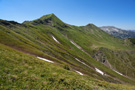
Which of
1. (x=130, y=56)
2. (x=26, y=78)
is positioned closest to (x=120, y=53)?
(x=130, y=56)

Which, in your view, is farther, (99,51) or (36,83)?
(99,51)

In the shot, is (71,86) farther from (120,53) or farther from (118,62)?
(120,53)

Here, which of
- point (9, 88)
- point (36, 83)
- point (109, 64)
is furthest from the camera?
point (109, 64)

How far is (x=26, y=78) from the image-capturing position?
748 inches

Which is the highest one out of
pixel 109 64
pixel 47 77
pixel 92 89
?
pixel 47 77

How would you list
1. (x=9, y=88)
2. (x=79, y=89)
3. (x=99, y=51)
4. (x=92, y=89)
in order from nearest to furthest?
1. (x=9, y=88)
2. (x=79, y=89)
3. (x=92, y=89)
4. (x=99, y=51)

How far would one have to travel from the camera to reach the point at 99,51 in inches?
6964

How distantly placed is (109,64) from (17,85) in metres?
167

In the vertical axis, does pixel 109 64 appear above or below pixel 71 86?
below

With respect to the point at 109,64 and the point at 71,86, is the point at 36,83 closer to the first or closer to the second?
the point at 71,86

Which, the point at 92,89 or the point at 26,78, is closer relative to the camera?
the point at 26,78

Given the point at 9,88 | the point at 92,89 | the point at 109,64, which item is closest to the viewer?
the point at 9,88

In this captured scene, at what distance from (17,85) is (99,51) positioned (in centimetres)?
17786

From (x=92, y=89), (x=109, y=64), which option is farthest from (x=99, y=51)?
(x=92, y=89)
